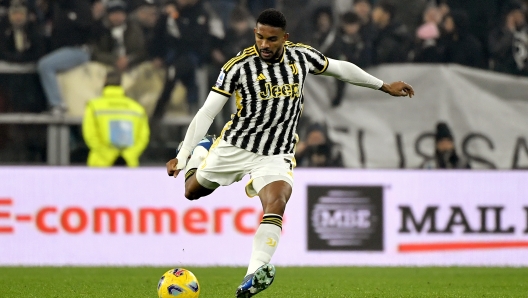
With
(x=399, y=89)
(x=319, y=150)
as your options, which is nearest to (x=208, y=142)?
(x=399, y=89)

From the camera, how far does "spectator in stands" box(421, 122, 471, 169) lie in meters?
12.7

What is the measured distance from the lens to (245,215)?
37.4 feet

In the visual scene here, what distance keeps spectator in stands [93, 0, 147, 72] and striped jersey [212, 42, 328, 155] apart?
222 inches

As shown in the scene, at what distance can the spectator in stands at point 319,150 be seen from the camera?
1270 cm

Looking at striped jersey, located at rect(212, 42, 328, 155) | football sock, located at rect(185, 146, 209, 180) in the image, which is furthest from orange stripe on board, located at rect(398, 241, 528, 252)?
striped jersey, located at rect(212, 42, 328, 155)

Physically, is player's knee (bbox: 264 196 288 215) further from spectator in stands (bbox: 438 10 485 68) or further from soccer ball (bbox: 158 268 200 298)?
spectator in stands (bbox: 438 10 485 68)

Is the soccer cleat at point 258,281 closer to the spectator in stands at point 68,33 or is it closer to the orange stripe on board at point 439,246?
the orange stripe on board at point 439,246

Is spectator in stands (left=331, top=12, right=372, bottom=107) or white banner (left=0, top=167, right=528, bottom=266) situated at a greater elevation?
spectator in stands (left=331, top=12, right=372, bottom=107)

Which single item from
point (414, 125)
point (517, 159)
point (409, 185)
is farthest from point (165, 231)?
point (517, 159)

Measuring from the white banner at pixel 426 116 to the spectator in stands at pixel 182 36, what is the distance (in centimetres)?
152

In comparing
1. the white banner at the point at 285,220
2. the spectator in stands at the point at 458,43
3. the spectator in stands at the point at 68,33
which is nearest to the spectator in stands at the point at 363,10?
the spectator in stands at the point at 458,43

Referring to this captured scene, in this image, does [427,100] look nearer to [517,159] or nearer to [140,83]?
[517,159]

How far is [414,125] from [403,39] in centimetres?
118

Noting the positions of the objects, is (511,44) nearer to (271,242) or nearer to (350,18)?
(350,18)
